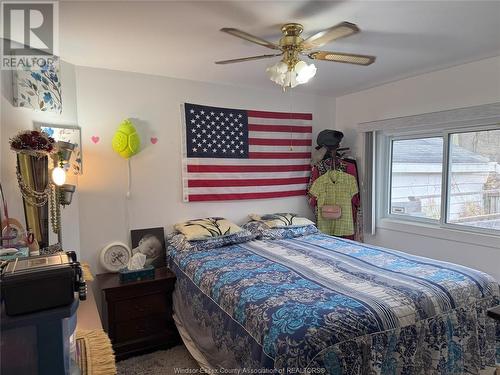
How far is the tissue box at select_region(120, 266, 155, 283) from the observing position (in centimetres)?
246

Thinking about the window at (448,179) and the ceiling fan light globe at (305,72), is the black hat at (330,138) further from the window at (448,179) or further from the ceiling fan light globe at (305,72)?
the ceiling fan light globe at (305,72)

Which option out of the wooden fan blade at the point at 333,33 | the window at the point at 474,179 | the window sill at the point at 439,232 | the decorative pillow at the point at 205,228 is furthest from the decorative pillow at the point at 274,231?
the wooden fan blade at the point at 333,33

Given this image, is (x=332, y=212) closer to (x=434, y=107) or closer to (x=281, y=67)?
(x=434, y=107)

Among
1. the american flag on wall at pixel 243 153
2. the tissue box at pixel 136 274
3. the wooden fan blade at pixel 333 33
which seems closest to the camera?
the wooden fan blade at pixel 333 33

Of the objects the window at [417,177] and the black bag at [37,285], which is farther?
the window at [417,177]

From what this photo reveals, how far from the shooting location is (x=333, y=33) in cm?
163

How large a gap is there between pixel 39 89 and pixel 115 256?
143cm

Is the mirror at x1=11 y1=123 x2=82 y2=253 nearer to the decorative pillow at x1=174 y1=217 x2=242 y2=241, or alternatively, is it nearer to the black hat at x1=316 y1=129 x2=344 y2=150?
the decorative pillow at x1=174 y1=217 x2=242 y2=241

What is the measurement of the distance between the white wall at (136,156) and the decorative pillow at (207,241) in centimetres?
22

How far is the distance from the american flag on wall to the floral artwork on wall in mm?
1075

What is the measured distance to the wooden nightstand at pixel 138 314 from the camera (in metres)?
2.35

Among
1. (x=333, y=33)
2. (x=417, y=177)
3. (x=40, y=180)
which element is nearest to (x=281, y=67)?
(x=333, y=33)

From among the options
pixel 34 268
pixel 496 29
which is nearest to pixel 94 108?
pixel 34 268

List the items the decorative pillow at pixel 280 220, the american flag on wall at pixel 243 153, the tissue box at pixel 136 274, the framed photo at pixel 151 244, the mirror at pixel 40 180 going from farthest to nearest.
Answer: the decorative pillow at pixel 280 220 → the american flag on wall at pixel 243 153 → the framed photo at pixel 151 244 → the tissue box at pixel 136 274 → the mirror at pixel 40 180
